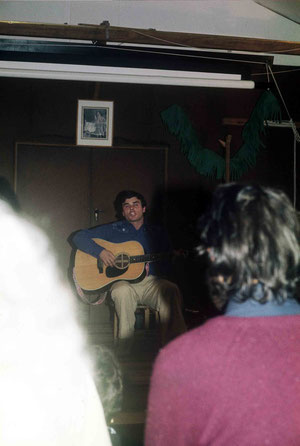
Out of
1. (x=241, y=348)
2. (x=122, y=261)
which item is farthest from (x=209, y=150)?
(x=241, y=348)

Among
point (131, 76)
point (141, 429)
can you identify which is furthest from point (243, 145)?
point (141, 429)

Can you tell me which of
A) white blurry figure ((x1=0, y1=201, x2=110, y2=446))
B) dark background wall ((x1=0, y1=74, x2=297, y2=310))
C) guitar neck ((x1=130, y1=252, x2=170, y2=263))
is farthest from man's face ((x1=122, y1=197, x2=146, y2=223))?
white blurry figure ((x1=0, y1=201, x2=110, y2=446))

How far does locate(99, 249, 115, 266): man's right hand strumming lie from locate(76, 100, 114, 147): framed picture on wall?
1.43 metres

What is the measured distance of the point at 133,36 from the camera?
11.1 feet

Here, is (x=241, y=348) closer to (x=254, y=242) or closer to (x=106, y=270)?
(x=254, y=242)

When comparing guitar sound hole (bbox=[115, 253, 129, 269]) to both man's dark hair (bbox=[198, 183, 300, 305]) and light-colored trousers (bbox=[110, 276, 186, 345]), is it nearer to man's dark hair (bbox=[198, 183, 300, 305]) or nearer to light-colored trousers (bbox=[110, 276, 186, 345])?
light-colored trousers (bbox=[110, 276, 186, 345])

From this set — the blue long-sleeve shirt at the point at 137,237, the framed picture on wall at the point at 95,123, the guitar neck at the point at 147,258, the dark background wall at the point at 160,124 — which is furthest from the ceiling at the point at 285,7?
the guitar neck at the point at 147,258

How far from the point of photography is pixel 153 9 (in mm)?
4902

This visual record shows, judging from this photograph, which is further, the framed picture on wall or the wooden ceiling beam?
the framed picture on wall

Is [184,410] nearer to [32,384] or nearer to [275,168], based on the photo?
[32,384]

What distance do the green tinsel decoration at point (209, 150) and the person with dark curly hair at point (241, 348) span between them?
4.15 metres

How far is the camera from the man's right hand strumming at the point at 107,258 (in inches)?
161

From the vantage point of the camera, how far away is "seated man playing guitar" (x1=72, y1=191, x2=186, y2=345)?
3.89 metres

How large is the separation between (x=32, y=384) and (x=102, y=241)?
9.98ft
